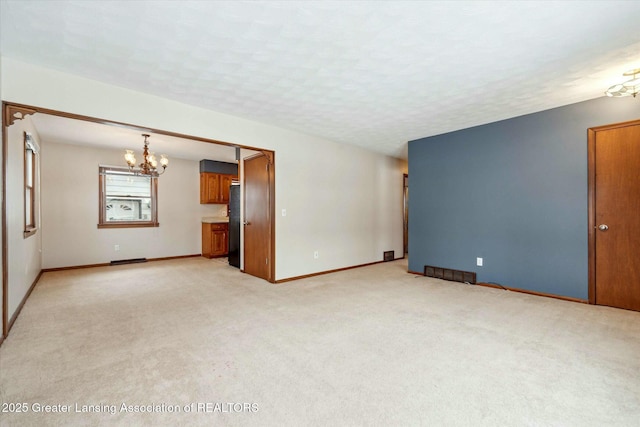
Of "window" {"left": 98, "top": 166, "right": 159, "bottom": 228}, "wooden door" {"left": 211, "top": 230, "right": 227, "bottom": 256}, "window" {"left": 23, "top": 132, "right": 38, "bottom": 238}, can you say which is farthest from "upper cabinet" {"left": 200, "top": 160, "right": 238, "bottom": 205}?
"window" {"left": 23, "top": 132, "right": 38, "bottom": 238}

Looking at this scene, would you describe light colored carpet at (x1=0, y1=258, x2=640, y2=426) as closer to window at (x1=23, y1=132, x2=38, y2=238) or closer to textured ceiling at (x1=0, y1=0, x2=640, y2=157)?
window at (x1=23, y1=132, x2=38, y2=238)

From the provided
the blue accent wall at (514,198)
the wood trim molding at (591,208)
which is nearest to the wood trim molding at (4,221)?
the blue accent wall at (514,198)

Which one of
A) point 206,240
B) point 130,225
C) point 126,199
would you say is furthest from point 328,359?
point 126,199

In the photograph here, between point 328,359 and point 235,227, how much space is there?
418 centimetres

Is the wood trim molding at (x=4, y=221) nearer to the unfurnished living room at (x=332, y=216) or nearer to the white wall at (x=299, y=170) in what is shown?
the unfurnished living room at (x=332, y=216)

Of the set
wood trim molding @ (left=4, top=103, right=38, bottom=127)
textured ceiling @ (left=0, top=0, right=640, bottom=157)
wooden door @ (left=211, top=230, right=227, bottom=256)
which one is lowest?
wooden door @ (left=211, top=230, right=227, bottom=256)

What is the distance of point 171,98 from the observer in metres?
3.28

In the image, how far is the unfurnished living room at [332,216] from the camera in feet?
5.95

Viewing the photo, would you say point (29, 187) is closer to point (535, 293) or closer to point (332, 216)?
point (332, 216)

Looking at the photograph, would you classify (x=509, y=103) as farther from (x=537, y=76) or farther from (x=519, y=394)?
(x=519, y=394)

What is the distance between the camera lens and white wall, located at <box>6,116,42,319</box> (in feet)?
9.22

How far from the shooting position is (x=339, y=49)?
7.59 feet

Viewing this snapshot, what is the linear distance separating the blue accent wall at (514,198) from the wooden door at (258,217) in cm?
266

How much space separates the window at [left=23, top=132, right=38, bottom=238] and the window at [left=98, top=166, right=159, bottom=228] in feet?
4.86
